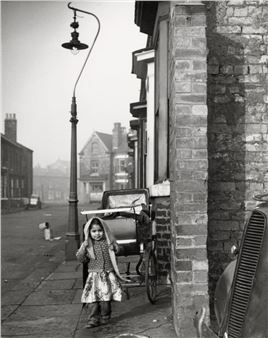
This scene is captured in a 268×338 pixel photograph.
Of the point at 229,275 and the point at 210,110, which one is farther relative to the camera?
the point at 210,110

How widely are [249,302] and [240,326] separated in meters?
0.20

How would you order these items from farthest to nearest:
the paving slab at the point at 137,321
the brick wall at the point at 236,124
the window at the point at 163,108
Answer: the window at the point at 163,108, the brick wall at the point at 236,124, the paving slab at the point at 137,321

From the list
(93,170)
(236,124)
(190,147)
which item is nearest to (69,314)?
(190,147)

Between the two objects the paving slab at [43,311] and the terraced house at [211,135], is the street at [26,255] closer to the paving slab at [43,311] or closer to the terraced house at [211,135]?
the paving slab at [43,311]

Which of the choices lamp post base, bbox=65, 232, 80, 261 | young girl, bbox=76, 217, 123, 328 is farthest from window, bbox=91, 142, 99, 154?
young girl, bbox=76, 217, 123, 328

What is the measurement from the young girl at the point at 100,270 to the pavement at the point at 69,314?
0.71 ft

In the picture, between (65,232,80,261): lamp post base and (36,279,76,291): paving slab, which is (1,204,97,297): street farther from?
(65,232,80,261): lamp post base

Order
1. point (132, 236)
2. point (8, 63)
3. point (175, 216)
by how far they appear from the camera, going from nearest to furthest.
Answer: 1. point (175, 216)
2. point (8, 63)
3. point (132, 236)

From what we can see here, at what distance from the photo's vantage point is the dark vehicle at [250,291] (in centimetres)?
296

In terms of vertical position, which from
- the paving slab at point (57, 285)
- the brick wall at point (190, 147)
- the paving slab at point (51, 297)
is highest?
the brick wall at point (190, 147)

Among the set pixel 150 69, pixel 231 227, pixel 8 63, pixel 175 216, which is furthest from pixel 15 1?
pixel 150 69

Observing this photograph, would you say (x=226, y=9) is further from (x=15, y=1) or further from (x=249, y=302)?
(x=249, y=302)

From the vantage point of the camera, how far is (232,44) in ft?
17.1

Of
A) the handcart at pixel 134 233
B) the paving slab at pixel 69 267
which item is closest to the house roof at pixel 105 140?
the paving slab at pixel 69 267
